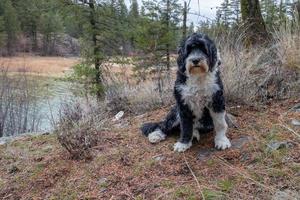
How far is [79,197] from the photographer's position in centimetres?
370

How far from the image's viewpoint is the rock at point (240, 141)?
12.9ft

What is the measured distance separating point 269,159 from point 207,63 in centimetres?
97

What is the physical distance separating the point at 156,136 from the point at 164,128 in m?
0.14

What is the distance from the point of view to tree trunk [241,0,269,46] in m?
6.80

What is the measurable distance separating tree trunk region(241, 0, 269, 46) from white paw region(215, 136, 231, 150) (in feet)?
10.4

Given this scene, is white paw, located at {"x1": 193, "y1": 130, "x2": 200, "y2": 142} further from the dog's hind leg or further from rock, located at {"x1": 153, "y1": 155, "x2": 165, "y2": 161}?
rock, located at {"x1": 153, "y1": 155, "x2": 165, "y2": 161}

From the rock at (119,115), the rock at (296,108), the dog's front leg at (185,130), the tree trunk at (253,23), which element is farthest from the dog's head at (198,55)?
the tree trunk at (253,23)

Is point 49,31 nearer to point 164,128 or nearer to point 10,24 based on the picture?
point 10,24

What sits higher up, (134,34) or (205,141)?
(134,34)

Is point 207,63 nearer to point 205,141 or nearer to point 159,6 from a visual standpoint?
point 205,141

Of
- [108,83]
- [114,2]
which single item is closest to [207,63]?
[108,83]

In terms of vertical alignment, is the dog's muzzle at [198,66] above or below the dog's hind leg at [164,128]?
above

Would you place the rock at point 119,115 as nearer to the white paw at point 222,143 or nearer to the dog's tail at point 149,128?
the dog's tail at point 149,128

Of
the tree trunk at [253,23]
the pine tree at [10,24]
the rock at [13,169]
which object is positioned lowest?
the rock at [13,169]
